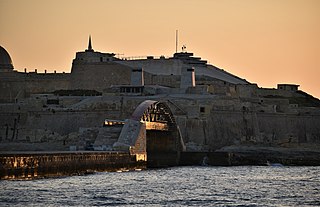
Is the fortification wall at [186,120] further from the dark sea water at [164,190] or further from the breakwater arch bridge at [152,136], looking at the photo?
the dark sea water at [164,190]

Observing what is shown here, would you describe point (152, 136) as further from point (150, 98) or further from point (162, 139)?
point (150, 98)

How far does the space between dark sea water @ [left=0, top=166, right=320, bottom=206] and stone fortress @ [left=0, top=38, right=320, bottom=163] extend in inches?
963

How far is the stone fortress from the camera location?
102 m

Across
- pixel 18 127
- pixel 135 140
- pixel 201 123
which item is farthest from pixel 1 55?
pixel 135 140

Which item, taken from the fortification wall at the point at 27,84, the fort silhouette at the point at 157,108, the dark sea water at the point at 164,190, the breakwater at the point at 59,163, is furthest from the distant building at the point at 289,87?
the dark sea water at the point at 164,190

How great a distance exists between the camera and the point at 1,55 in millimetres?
131875

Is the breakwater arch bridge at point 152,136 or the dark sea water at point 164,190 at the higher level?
the breakwater arch bridge at point 152,136

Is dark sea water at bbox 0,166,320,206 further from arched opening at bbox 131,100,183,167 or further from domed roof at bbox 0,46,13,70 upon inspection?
domed roof at bbox 0,46,13,70

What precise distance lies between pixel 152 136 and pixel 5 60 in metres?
47.1

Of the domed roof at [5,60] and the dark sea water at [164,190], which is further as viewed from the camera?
the domed roof at [5,60]

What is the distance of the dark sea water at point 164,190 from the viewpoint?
A: 5059 cm

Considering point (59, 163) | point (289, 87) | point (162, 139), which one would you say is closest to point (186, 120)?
point (162, 139)

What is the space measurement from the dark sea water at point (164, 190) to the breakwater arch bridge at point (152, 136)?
4785 mm

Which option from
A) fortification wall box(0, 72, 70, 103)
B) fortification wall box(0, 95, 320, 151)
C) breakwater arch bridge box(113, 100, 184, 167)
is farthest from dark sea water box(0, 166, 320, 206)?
fortification wall box(0, 72, 70, 103)
